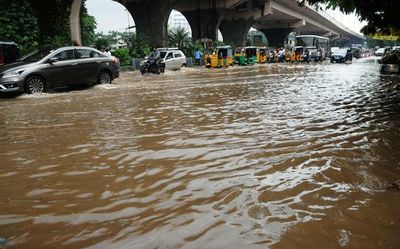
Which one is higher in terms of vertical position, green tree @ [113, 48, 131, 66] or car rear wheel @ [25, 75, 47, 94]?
green tree @ [113, 48, 131, 66]

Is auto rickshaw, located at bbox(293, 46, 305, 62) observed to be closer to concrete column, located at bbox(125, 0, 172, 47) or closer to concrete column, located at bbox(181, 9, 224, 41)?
concrete column, located at bbox(181, 9, 224, 41)

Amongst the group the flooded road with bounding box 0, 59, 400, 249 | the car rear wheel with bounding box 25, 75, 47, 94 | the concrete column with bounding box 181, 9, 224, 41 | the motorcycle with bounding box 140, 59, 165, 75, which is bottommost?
the flooded road with bounding box 0, 59, 400, 249

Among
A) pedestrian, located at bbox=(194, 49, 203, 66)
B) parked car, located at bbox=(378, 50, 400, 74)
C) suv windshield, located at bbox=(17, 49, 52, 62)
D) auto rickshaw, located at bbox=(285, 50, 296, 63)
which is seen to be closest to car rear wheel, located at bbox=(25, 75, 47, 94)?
suv windshield, located at bbox=(17, 49, 52, 62)

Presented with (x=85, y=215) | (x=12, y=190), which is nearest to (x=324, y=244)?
(x=85, y=215)

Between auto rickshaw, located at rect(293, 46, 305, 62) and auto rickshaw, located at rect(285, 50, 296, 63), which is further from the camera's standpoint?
auto rickshaw, located at rect(285, 50, 296, 63)

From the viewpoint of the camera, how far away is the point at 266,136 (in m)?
6.30

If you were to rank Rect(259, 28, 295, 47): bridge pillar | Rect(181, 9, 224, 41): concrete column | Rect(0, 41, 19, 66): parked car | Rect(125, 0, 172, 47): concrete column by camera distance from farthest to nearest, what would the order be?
Rect(259, 28, 295, 47): bridge pillar, Rect(181, 9, 224, 41): concrete column, Rect(125, 0, 172, 47): concrete column, Rect(0, 41, 19, 66): parked car

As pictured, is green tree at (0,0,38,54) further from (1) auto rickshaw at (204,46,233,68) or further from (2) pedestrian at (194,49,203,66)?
(2) pedestrian at (194,49,203,66)

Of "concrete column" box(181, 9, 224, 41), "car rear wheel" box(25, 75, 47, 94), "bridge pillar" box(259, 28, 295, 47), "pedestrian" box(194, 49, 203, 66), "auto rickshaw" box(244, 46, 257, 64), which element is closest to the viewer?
"car rear wheel" box(25, 75, 47, 94)

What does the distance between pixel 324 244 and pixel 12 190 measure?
294cm

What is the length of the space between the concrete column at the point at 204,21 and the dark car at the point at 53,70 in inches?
1322

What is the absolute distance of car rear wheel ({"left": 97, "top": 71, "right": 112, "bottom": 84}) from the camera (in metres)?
15.2

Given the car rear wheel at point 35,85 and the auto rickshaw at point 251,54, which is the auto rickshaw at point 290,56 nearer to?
the auto rickshaw at point 251,54

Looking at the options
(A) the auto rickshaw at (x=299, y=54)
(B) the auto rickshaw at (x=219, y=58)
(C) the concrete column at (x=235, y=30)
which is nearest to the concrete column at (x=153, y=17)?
(B) the auto rickshaw at (x=219, y=58)
